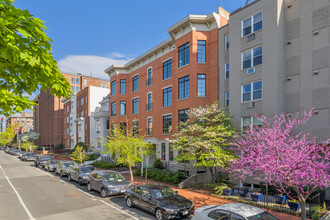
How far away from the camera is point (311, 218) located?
10.9m

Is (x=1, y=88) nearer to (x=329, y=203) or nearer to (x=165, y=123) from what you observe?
(x=329, y=203)

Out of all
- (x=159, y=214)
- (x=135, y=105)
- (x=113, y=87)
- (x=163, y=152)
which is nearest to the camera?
(x=159, y=214)

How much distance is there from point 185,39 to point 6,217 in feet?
66.5

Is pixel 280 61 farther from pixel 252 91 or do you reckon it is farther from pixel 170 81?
pixel 170 81

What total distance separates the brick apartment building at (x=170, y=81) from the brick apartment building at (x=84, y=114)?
1299 centimetres

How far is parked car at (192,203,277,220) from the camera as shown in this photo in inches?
317

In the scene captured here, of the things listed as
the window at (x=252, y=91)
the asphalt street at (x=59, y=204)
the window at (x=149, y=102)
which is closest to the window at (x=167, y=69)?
the window at (x=149, y=102)

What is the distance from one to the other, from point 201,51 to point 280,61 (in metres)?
8.12

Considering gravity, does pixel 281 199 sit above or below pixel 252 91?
below

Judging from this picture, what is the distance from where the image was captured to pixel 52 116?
230 feet

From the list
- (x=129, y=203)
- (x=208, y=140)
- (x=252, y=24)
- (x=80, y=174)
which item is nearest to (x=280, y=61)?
(x=252, y=24)

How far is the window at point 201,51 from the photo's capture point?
22828mm

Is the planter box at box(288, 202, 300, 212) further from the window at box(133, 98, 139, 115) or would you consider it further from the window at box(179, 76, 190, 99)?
the window at box(133, 98, 139, 115)

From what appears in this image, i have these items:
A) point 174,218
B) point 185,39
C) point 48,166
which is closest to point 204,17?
point 185,39
